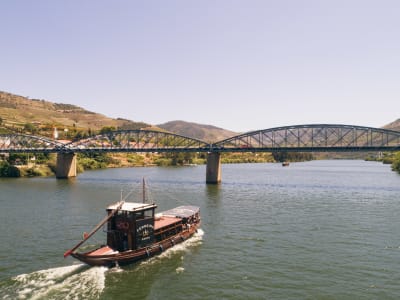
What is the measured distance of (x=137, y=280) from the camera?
2770cm

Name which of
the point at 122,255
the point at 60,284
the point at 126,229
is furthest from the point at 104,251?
the point at 60,284

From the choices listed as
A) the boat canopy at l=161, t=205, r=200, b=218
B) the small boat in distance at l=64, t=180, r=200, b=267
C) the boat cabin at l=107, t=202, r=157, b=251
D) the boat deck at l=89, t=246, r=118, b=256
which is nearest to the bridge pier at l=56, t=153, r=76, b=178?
the boat canopy at l=161, t=205, r=200, b=218

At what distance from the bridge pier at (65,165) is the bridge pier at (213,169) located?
154 feet

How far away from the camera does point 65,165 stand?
118 metres

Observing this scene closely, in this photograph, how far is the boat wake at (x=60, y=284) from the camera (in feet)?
81.3

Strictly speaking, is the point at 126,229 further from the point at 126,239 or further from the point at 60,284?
the point at 60,284

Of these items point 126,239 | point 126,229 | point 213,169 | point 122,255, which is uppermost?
point 213,169

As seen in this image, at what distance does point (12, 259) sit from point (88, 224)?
1385 cm

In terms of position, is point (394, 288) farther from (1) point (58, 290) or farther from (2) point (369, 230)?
(1) point (58, 290)

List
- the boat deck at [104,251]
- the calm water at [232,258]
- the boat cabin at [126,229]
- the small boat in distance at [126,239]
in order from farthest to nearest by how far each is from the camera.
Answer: the boat cabin at [126,229] → the boat deck at [104,251] → the small boat in distance at [126,239] → the calm water at [232,258]

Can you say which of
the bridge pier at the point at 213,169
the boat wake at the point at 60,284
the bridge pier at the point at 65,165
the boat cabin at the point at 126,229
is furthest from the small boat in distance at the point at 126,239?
the bridge pier at the point at 65,165

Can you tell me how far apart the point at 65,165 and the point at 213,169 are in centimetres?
5003

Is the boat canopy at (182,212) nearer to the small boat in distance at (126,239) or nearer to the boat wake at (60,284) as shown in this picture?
the small boat in distance at (126,239)

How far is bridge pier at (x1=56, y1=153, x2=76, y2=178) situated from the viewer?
116m
